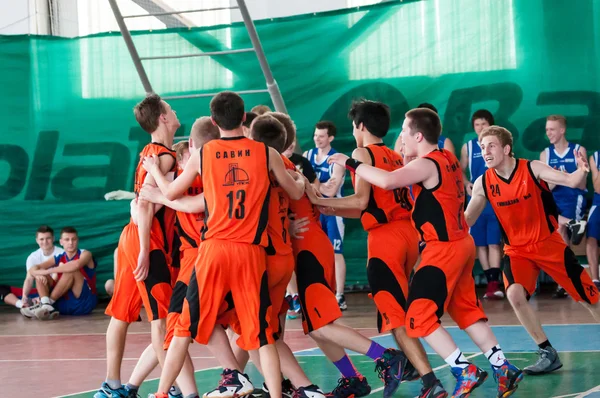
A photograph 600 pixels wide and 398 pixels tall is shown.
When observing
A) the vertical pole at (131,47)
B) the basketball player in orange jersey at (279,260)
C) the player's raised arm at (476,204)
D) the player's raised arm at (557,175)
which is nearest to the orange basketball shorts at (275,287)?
the basketball player in orange jersey at (279,260)

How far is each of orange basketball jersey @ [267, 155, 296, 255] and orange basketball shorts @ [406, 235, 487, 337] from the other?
0.81 m

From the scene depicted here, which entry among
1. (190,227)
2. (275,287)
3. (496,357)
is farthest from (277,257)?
(496,357)

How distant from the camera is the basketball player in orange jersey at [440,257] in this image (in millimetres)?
5500

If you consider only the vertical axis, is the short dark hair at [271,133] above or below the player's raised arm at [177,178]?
above

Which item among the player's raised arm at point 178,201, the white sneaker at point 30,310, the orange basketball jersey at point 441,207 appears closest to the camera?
the player's raised arm at point 178,201

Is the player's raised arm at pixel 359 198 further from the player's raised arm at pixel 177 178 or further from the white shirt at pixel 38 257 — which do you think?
the white shirt at pixel 38 257

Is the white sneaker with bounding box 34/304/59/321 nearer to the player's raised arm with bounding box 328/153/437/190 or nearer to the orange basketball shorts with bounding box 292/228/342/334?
the orange basketball shorts with bounding box 292/228/342/334

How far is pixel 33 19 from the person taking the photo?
42.9 feet

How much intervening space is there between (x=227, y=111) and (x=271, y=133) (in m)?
0.61

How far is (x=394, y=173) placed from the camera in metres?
5.54

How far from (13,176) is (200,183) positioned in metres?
7.18

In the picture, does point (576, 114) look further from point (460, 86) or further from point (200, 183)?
point (200, 183)

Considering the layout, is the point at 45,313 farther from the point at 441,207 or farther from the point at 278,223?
the point at 441,207

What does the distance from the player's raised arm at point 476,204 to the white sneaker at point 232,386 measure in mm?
2024
